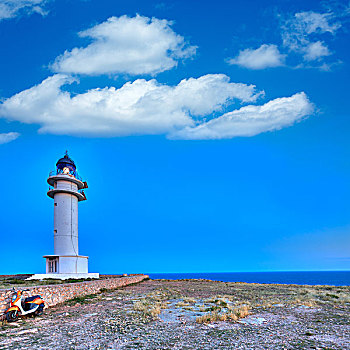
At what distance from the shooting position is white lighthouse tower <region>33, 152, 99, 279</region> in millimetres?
39188

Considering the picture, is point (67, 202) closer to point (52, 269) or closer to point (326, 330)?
point (52, 269)

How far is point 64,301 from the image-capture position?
65.5 feet

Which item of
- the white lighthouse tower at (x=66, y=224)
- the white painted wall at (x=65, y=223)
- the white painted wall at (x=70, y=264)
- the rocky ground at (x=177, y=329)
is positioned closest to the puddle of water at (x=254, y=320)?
the rocky ground at (x=177, y=329)

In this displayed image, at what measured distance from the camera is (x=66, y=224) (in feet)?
A: 134

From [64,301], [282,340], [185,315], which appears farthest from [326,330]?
[64,301]

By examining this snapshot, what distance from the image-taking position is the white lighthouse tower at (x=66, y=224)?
3919 cm

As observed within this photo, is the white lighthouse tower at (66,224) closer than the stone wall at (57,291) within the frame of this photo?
No

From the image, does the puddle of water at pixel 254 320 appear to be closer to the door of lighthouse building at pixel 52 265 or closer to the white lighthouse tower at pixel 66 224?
the white lighthouse tower at pixel 66 224

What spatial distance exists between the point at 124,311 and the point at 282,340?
8.67 metres

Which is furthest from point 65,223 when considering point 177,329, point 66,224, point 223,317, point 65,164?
point 177,329

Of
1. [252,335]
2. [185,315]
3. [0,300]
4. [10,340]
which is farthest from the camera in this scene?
[185,315]

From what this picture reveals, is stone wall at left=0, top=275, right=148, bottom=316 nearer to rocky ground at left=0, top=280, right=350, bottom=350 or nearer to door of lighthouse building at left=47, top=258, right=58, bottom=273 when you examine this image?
rocky ground at left=0, top=280, right=350, bottom=350

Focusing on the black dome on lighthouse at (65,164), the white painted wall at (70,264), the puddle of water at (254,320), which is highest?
the black dome on lighthouse at (65,164)

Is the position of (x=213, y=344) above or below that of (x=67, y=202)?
below
